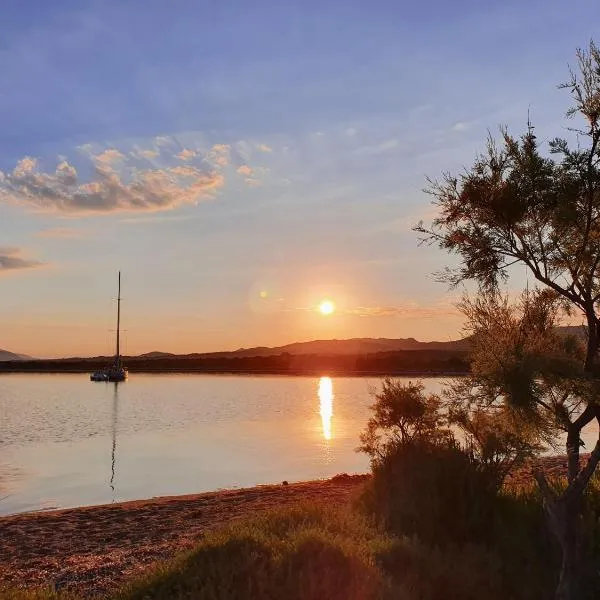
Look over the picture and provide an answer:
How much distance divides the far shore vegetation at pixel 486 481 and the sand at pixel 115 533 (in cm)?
222

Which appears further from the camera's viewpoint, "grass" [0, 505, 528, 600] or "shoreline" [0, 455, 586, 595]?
"shoreline" [0, 455, 586, 595]

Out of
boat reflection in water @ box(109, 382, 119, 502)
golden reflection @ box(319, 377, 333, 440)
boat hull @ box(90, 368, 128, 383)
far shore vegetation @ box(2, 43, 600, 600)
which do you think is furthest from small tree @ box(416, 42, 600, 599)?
boat hull @ box(90, 368, 128, 383)

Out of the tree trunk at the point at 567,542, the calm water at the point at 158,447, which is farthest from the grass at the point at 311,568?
the calm water at the point at 158,447

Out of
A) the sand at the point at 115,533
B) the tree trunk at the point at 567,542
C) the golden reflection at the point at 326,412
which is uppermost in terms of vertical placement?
the tree trunk at the point at 567,542

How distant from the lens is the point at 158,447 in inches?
1320

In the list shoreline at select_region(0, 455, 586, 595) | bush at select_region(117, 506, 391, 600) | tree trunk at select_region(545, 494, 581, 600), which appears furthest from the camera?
shoreline at select_region(0, 455, 586, 595)

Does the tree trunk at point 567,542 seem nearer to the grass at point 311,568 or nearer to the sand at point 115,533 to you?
the grass at point 311,568

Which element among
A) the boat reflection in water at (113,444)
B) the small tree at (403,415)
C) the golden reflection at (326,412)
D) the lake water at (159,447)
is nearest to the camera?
the small tree at (403,415)

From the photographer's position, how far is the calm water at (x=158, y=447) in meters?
22.7

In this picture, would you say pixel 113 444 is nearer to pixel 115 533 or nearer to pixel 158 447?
pixel 158 447

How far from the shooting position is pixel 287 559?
23.8 ft

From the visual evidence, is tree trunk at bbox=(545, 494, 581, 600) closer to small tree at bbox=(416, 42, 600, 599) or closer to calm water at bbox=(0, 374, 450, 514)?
small tree at bbox=(416, 42, 600, 599)

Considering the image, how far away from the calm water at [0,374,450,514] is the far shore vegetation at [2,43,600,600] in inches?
192

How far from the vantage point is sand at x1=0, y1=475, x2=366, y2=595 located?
1003 cm
